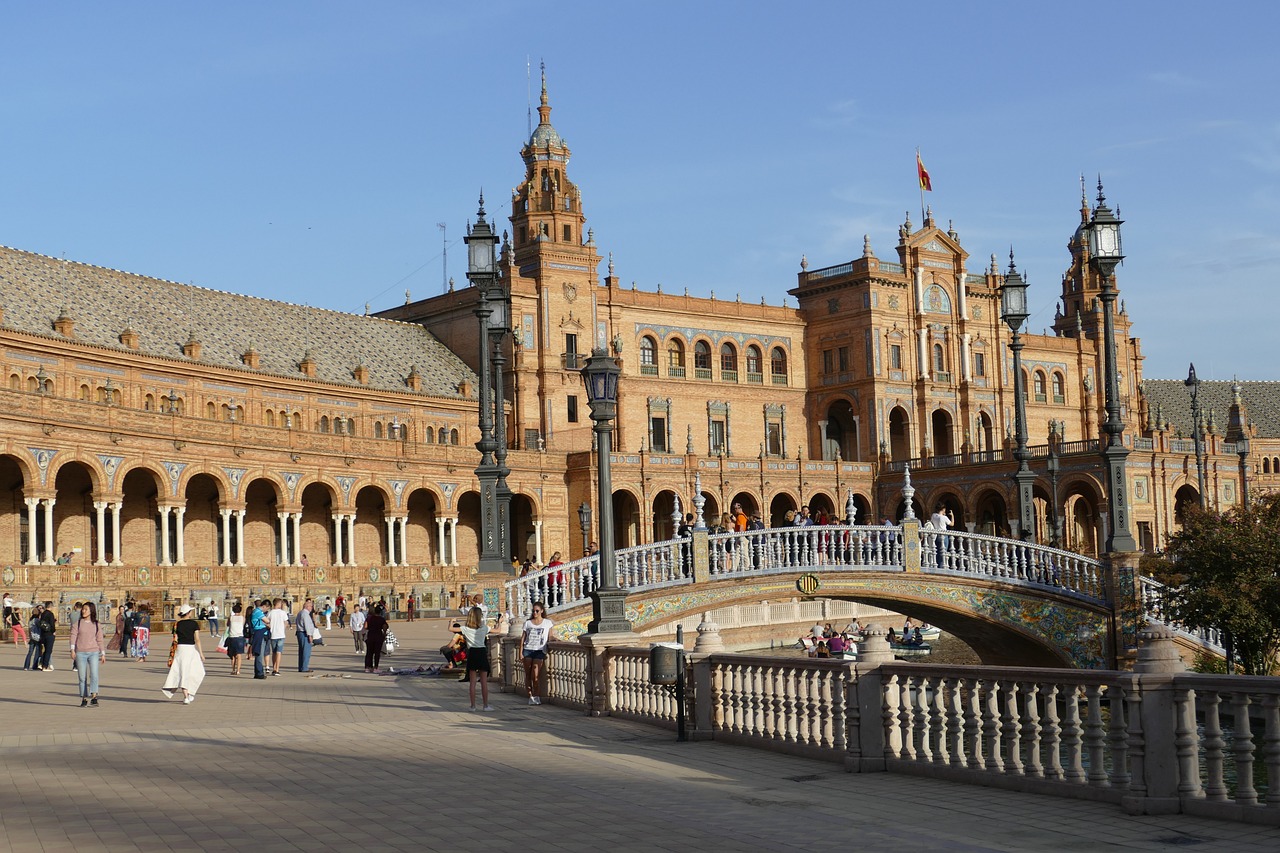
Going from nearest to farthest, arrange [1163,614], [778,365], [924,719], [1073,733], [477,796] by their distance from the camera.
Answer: [1073,733] < [477,796] < [924,719] < [1163,614] < [778,365]

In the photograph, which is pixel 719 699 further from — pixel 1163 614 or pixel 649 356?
pixel 649 356

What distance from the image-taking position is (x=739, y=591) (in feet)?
83.1

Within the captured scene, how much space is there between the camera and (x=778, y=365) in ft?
270

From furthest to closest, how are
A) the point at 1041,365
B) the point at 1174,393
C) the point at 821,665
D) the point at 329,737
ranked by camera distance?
the point at 1174,393
the point at 1041,365
the point at 329,737
the point at 821,665

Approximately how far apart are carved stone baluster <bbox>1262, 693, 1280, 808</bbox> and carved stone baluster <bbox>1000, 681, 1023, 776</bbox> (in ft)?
7.90

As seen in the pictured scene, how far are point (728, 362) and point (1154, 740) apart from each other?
233 feet

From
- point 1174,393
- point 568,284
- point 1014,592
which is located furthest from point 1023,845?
point 1174,393

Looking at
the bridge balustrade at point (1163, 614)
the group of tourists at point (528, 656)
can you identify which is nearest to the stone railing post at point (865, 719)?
the group of tourists at point (528, 656)

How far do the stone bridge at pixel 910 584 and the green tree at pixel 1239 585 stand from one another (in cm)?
59

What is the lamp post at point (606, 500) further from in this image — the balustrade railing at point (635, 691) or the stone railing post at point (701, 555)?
the stone railing post at point (701, 555)

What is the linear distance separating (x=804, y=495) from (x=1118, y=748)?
2567 inches

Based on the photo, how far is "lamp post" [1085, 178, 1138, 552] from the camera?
74.6ft

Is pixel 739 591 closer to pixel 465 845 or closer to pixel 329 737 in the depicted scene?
pixel 329 737

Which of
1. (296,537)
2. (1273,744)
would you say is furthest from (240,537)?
(1273,744)
